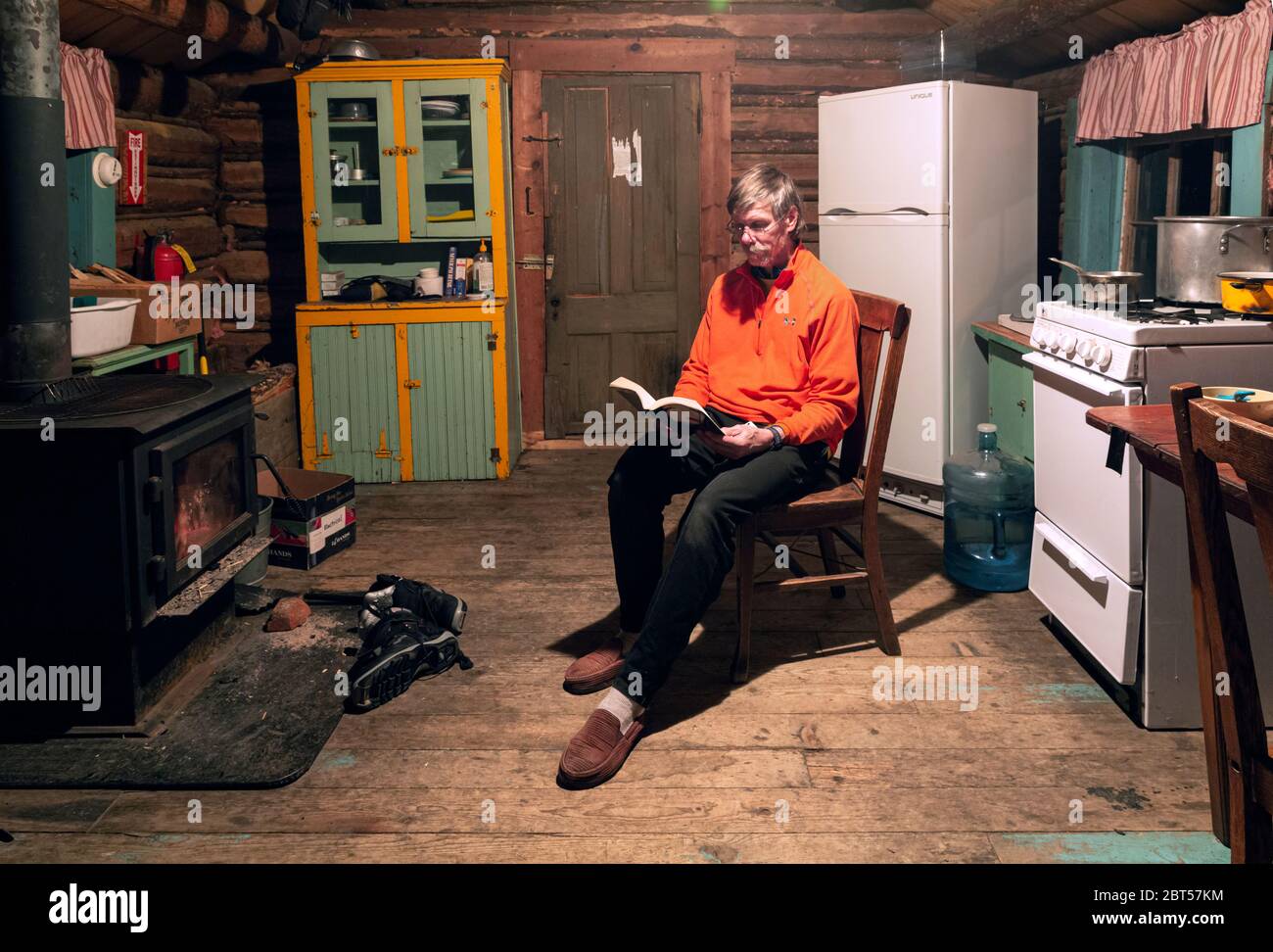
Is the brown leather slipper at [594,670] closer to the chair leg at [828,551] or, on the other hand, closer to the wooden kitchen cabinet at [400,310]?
the chair leg at [828,551]

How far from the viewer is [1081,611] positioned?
336cm

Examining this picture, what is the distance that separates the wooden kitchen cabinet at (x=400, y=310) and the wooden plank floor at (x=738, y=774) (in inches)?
78.6

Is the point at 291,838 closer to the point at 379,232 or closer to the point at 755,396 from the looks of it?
the point at 755,396

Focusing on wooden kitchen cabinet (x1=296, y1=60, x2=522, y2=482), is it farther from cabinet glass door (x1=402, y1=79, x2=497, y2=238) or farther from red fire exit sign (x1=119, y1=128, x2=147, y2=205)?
red fire exit sign (x1=119, y1=128, x2=147, y2=205)

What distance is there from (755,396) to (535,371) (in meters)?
3.37

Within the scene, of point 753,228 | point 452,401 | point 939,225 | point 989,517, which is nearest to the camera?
point 753,228

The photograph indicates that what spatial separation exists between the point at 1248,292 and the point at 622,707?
75.0 inches

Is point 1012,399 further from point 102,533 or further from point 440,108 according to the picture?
point 102,533

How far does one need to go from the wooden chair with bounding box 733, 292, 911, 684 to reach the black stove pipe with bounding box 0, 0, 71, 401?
1931mm

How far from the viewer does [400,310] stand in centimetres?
575

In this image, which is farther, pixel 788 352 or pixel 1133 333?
pixel 788 352

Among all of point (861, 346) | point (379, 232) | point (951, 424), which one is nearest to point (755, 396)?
point (861, 346)

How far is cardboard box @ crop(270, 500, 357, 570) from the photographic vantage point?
453 cm

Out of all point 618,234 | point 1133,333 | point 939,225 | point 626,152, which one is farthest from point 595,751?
point 626,152
